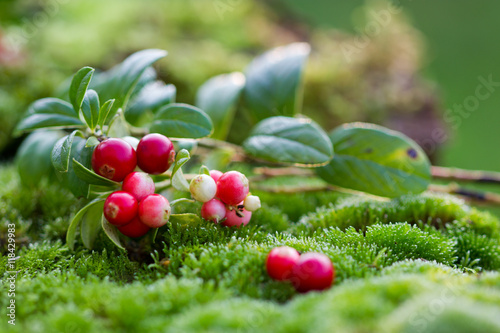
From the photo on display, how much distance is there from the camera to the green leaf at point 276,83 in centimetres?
114

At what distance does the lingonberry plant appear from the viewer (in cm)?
73

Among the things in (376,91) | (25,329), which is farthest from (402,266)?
(376,91)

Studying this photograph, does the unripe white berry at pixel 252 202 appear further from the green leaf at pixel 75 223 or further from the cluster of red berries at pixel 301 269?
the green leaf at pixel 75 223

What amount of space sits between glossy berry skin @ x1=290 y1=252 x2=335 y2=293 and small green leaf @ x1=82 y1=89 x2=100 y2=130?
1.49ft

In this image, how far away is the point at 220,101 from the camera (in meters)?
1.20

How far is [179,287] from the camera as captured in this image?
0.57 metres

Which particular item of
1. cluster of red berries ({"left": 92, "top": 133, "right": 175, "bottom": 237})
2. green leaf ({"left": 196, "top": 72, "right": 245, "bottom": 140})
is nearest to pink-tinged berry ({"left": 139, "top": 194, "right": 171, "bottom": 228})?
cluster of red berries ({"left": 92, "top": 133, "right": 175, "bottom": 237})

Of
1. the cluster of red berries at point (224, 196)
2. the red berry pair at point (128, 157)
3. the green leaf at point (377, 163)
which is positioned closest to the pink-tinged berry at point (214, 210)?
the cluster of red berries at point (224, 196)

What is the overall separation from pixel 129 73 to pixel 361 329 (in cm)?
70

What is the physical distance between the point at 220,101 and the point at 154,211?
56cm

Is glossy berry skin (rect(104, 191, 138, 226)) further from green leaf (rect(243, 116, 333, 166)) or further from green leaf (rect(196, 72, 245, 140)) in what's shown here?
green leaf (rect(196, 72, 245, 140))

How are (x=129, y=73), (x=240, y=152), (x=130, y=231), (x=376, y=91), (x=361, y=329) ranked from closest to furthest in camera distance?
(x=361, y=329) → (x=130, y=231) → (x=129, y=73) → (x=240, y=152) → (x=376, y=91)

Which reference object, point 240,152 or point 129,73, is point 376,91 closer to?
point 240,152

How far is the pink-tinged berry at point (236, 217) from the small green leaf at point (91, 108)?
11.5 inches
